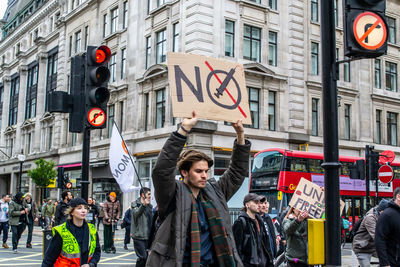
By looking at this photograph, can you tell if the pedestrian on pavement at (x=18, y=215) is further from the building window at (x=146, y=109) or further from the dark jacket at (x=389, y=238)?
the building window at (x=146, y=109)

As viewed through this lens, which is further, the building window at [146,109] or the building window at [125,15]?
the building window at [125,15]

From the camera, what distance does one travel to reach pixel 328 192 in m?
4.28

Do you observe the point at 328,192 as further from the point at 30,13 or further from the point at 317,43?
the point at 30,13

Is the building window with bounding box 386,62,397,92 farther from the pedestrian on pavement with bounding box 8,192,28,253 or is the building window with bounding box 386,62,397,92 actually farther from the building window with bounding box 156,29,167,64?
the pedestrian on pavement with bounding box 8,192,28,253

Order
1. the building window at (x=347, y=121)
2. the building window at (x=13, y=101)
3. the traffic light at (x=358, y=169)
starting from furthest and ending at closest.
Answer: the building window at (x=13, y=101) → the building window at (x=347, y=121) → the traffic light at (x=358, y=169)

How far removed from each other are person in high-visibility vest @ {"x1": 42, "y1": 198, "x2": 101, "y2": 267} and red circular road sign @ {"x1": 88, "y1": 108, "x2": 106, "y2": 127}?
1998 millimetres

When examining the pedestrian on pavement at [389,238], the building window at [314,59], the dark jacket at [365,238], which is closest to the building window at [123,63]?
the building window at [314,59]

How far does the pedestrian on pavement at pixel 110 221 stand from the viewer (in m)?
15.4

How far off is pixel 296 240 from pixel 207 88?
441 cm

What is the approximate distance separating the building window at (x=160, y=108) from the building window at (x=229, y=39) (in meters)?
4.39

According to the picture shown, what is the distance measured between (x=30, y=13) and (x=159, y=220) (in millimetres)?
52649

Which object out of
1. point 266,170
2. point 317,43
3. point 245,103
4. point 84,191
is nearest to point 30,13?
point 317,43

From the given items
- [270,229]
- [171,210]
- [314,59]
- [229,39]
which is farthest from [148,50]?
[171,210]

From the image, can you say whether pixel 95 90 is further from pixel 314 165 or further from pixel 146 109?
pixel 146 109
